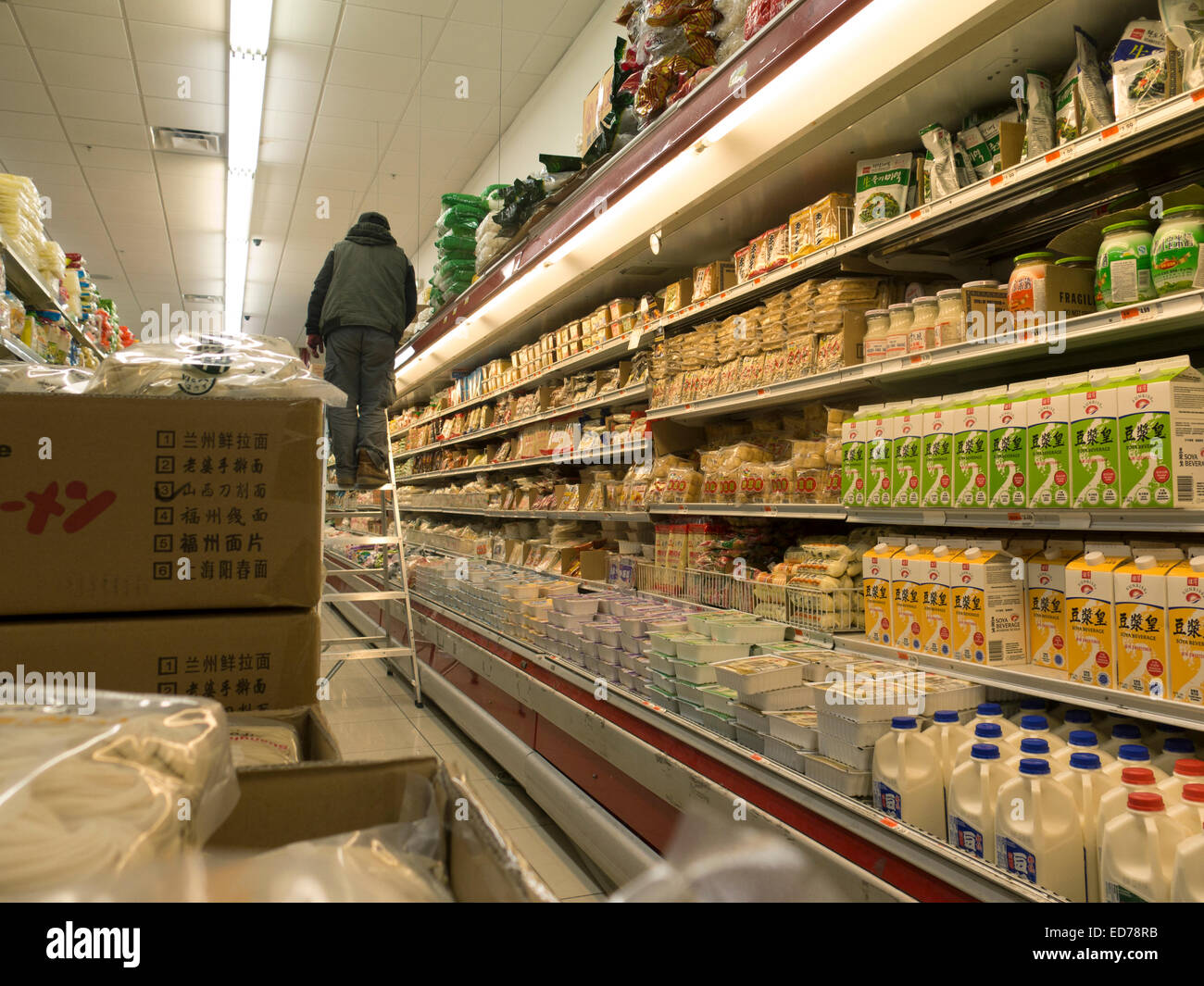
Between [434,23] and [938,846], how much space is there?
5.73m

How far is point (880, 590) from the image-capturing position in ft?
7.26

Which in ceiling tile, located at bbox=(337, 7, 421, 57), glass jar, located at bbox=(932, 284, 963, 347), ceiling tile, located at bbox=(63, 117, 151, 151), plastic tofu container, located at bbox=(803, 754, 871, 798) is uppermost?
ceiling tile, located at bbox=(63, 117, 151, 151)

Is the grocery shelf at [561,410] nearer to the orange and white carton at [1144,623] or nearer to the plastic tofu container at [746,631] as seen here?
the plastic tofu container at [746,631]

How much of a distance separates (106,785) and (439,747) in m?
3.67

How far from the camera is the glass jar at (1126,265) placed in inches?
66.3

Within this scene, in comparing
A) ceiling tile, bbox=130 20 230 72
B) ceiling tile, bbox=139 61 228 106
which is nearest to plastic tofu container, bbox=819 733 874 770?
ceiling tile, bbox=130 20 230 72

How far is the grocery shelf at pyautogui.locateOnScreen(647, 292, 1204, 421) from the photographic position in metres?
1.61

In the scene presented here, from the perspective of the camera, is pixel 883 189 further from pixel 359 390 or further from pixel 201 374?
pixel 359 390

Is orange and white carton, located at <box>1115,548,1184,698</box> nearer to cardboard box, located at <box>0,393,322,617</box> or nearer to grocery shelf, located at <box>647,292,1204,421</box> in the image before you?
grocery shelf, located at <box>647,292,1204,421</box>

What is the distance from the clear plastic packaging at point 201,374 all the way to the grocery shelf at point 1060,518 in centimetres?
142

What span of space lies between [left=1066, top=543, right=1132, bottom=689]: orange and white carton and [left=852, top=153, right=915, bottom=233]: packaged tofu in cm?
111

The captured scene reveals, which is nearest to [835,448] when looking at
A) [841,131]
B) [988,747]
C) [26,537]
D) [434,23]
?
[841,131]

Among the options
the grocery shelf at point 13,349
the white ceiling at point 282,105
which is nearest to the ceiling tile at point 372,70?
the white ceiling at point 282,105
